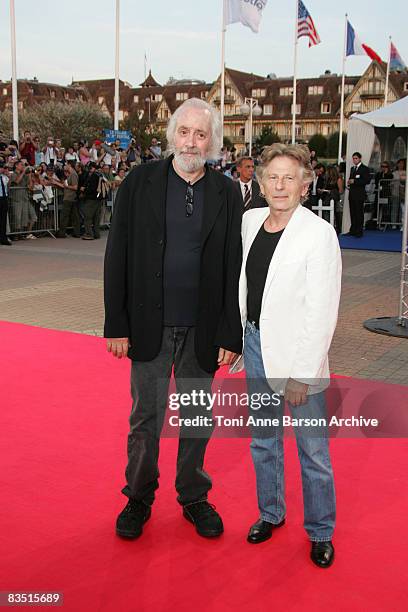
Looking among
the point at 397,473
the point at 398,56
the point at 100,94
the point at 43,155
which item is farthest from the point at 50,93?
the point at 397,473

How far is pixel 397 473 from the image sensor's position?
390cm

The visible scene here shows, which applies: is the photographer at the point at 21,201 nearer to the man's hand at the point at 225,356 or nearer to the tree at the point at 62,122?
the man's hand at the point at 225,356

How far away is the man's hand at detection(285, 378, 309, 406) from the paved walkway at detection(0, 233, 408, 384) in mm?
2995

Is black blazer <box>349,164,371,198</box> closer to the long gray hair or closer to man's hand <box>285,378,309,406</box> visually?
the long gray hair

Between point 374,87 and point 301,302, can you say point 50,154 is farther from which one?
point 374,87

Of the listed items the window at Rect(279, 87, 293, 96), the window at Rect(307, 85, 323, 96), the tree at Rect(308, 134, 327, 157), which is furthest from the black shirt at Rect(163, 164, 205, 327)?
the window at Rect(279, 87, 293, 96)

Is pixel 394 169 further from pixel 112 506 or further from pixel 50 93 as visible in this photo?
pixel 50 93

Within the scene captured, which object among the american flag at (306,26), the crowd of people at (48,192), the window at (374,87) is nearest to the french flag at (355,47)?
the american flag at (306,26)

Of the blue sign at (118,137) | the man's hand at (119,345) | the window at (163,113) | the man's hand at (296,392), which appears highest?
the window at (163,113)

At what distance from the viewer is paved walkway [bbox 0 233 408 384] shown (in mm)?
6480

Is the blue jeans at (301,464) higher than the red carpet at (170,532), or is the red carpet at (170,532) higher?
the blue jeans at (301,464)

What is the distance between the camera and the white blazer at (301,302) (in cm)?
282

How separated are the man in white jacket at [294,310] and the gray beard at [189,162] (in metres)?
0.27

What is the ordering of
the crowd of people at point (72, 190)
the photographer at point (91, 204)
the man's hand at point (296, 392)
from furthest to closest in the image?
the photographer at point (91, 204), the crowd of people at point (72, 190), the man's hand at point (296, 392)
